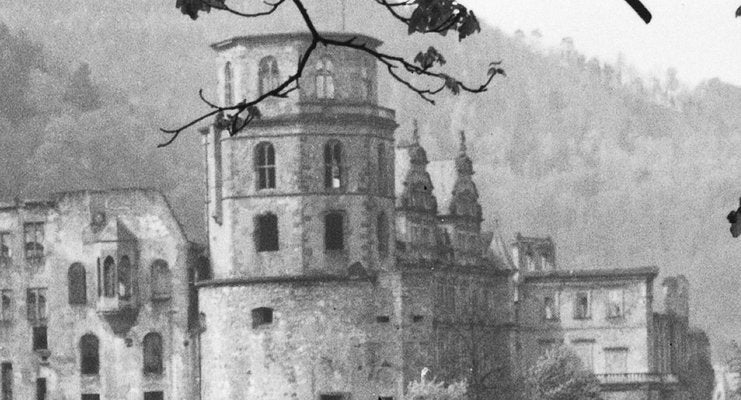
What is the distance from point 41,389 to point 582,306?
24.2 meters

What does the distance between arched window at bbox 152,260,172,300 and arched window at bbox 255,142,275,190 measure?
5.76 metres

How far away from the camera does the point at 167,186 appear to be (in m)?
130

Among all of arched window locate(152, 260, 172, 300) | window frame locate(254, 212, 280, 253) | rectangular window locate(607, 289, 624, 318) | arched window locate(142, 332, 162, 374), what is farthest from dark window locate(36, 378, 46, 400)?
rectangular window locate(607, 289, 624, 318)

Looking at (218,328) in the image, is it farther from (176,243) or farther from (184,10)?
(184,10)

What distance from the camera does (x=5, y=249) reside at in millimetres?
95000

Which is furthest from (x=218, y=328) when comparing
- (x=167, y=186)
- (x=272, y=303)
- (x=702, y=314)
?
(x=702, y=314)

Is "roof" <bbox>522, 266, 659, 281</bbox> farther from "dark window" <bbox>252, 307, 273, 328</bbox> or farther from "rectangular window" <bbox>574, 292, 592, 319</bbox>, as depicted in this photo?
"dark window" <bbox>252, 307, 273, 328</bbox>

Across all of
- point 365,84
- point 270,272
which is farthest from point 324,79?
point 270,272

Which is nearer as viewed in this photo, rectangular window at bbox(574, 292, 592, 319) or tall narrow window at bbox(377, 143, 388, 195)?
tall narrow window at bbox(377, 143, 388, 195)

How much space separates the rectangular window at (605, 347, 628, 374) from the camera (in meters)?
104

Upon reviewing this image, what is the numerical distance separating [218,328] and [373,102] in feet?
31.4

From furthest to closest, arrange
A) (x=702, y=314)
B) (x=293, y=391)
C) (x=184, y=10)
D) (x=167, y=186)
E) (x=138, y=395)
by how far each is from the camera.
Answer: (x=702, y=314) < (x=167, y=186) < (x=138, y=395) < (x=293, y=391) < (x=184, y=10)

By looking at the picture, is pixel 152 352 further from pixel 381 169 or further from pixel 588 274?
pixel 588 274

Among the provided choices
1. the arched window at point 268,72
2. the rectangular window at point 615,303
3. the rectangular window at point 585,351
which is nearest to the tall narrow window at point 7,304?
the arched window at point 268,72
